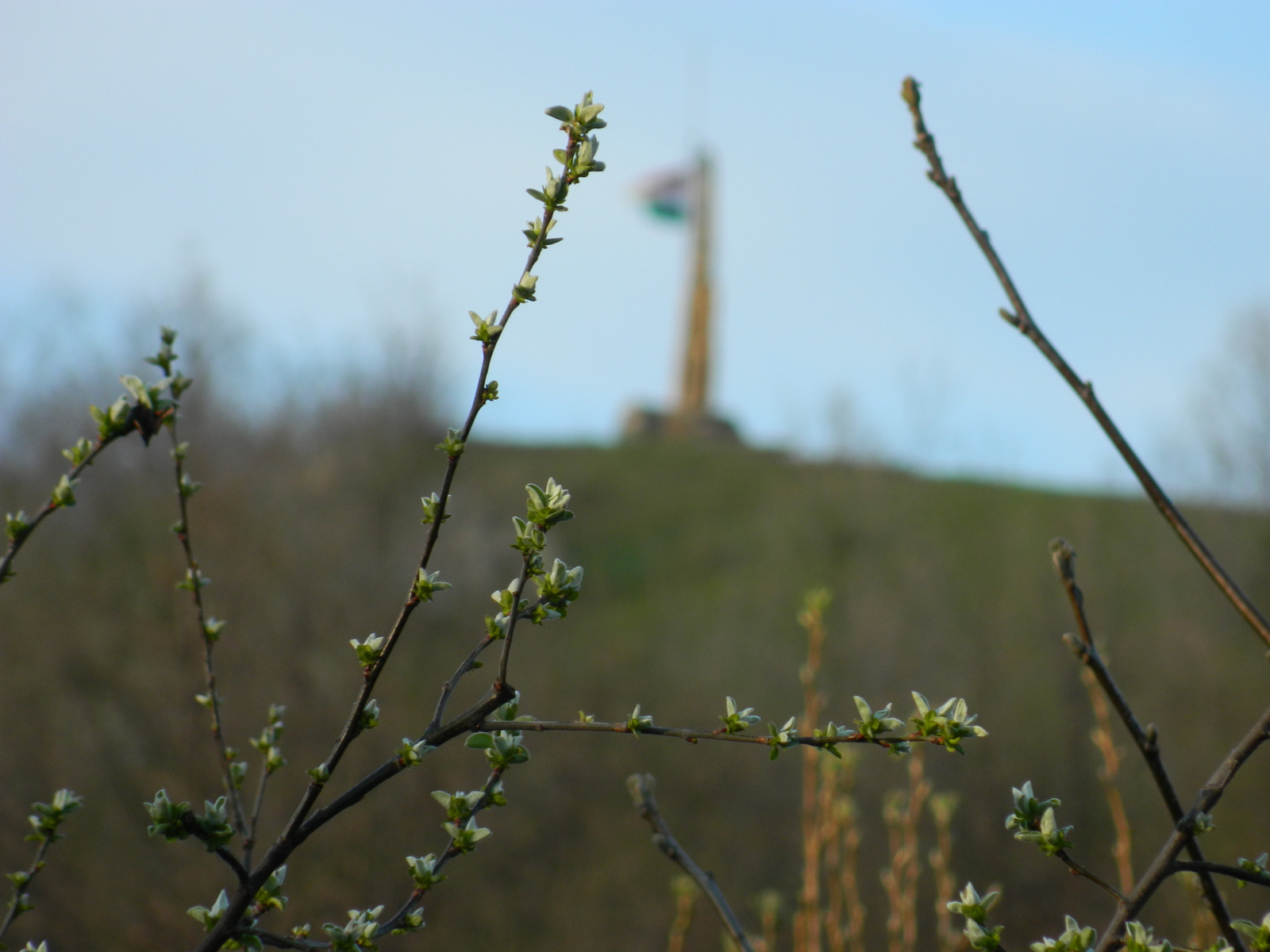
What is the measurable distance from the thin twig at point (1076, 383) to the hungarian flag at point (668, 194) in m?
39.2

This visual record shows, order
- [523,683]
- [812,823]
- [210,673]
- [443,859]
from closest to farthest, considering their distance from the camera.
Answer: [443,859] < [210,673] < [812,823] < [523,683]

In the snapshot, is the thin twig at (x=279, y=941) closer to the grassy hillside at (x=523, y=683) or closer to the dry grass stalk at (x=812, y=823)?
the dry grass stalk at (x=812, y=823)

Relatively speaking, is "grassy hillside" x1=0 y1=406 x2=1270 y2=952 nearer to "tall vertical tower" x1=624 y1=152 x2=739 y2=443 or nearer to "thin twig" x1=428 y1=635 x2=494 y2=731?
"thin twig" x1=428 y1=635 x2=494 y2=731

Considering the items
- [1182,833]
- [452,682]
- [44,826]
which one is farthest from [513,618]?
[44,826]

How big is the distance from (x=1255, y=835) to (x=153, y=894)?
1366 cm

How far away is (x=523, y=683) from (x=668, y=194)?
28424 mm

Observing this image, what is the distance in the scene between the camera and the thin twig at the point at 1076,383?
104cm

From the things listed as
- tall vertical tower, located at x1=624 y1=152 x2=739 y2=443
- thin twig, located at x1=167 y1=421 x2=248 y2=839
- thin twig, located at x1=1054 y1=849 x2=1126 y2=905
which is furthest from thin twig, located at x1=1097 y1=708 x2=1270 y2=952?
tall vertical tower, located at x1=624 y1=152 x2=739 y2=443

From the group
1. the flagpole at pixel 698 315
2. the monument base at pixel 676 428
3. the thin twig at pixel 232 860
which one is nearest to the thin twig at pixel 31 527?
the thin twig at pixel 232 860

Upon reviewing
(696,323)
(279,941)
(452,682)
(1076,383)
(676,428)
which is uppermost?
(696,323)

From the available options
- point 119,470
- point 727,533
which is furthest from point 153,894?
point 727,533

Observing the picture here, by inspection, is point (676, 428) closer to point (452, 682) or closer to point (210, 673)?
point (210, 673)

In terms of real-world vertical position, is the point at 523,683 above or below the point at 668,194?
below

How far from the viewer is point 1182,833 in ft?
2.90
